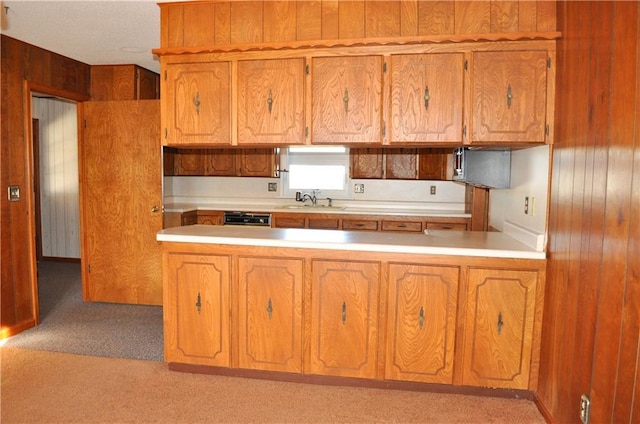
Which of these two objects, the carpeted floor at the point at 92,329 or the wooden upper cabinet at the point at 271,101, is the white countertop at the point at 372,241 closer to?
the wooden upper cabinet at the point at 271,101

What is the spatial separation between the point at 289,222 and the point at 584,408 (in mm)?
3635

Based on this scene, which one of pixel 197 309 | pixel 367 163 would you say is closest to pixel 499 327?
pixel 197 309

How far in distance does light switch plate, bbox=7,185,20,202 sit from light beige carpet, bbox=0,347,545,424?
141 cm

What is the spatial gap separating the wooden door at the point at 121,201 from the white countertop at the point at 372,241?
5.06 ft

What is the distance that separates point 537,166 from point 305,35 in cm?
165

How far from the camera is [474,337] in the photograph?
8.21 ft

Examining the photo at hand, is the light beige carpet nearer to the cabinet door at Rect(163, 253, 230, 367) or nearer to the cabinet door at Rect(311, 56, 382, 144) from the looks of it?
the cabinet door at Rect(163, 253, 230, 367)

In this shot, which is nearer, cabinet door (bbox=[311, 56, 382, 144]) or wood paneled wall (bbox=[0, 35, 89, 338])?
cabinet door (bbox=[311, 56, 382, 144])

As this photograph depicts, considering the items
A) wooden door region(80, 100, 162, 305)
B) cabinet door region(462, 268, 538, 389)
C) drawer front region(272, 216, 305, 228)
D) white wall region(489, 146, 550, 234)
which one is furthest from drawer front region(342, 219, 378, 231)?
cabinet door region(462, 268, 538, 389)

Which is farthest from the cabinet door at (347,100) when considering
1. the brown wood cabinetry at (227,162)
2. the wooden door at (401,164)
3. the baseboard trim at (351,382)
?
the brown wood cabinetry at (227,162)

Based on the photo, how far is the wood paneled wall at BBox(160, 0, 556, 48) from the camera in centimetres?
249

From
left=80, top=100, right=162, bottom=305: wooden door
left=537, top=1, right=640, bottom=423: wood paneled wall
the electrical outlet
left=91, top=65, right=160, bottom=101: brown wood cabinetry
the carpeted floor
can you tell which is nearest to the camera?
left=537, top=1, right=640, bottom=423: wood paneled wall

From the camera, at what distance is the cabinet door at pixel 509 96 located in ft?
7.97

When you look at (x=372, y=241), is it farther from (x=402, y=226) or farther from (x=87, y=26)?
(x=87, y=26)
